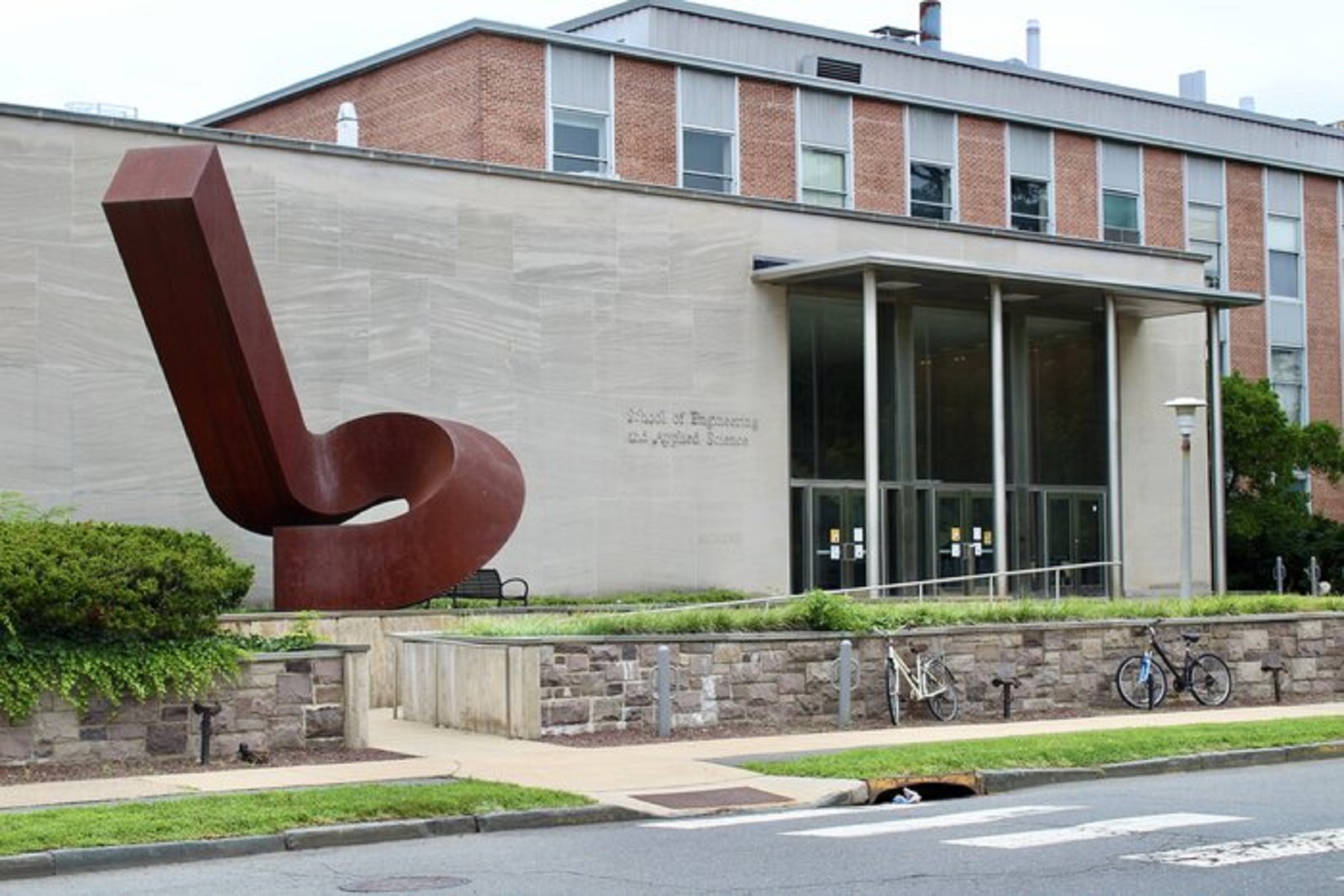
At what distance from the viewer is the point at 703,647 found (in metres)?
21.1

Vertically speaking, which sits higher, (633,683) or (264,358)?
(264,358)

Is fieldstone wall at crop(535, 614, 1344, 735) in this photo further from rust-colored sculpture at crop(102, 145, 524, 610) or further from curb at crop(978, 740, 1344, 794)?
rust-colored sculpture at crop(102, 145, 524, 610)

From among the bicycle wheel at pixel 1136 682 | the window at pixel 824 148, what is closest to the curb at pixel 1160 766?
the bicycle wheel at pixel 1136 682

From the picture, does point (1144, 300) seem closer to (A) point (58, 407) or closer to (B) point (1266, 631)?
(B) point (1266, 631)

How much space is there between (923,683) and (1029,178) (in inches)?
1379

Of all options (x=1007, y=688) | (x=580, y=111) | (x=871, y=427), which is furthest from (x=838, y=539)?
(x=1007, y=688)

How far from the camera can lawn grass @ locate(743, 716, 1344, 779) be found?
1672cm

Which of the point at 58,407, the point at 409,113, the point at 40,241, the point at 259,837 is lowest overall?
the point at 259,837

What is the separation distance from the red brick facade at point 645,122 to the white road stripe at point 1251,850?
1400 inches

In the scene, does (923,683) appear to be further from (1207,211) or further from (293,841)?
(1207,211)

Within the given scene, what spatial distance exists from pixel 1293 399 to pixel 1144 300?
61.9 feet

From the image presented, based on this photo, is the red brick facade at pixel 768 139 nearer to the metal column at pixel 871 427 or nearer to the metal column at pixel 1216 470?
the metal column at pixel 871 427

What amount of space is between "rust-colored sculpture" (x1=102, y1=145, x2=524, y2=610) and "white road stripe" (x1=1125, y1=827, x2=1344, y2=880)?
15.1 m

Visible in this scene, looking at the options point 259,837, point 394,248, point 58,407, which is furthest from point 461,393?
point 259,837
